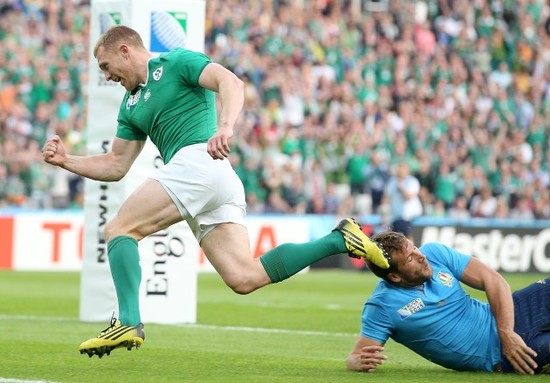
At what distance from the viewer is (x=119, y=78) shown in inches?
320

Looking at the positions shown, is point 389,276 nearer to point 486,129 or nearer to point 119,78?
point 119,78

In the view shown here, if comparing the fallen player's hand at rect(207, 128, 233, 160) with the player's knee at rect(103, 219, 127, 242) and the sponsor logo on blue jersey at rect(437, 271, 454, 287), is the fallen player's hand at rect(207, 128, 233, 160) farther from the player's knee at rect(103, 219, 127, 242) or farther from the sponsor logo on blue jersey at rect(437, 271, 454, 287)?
the sponsor logo on blue jersey at rect(437, 271, 454, 287)

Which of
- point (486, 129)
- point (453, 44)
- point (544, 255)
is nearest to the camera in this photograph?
point (544, 255)

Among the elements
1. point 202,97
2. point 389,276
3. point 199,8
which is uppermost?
point 199,8

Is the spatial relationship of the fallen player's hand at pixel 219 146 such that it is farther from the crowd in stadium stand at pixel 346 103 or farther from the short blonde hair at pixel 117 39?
the crowd in stadium stand at pixel 346 103

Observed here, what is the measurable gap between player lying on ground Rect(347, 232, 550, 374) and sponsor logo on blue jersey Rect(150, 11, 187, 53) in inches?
196

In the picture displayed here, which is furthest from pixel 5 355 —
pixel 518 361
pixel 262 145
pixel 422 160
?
pixel 422 160

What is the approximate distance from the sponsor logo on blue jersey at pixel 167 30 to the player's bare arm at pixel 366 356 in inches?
202

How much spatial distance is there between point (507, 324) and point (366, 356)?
87 centimetres

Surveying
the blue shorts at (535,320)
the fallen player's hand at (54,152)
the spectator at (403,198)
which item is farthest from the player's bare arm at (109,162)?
the spectator at (403,198)

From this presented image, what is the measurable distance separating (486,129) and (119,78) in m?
20.5

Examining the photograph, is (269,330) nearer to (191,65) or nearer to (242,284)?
(242,284)

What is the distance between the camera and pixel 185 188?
7.85m

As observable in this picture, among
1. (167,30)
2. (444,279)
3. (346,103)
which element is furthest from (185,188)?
(346,103)
